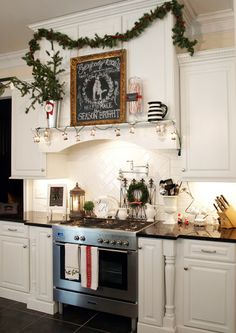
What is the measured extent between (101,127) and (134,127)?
0.38m

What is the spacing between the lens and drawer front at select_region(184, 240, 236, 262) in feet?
8.57

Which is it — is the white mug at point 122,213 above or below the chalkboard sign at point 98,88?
below

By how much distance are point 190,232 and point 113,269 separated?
0.80m

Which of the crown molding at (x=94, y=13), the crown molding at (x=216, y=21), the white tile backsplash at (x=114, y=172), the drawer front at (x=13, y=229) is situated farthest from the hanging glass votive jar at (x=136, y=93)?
the drawer front at (x=13, y=229)

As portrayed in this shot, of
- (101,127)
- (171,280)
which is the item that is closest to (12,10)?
(101,127)

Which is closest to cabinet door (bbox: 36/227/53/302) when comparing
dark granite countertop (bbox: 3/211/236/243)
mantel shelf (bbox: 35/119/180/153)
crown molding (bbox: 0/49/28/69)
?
dark granite countertop (bbox: 3/211/236/243)

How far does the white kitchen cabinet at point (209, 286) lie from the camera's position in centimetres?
262

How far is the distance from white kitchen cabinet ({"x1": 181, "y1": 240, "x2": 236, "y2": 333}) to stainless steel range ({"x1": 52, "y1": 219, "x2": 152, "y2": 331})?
47 cm

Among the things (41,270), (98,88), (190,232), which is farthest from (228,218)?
(41,270)

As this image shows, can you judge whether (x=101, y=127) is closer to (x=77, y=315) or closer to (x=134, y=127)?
(x=134, y=127)

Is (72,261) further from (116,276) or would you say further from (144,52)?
(144,52)

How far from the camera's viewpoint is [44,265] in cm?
335

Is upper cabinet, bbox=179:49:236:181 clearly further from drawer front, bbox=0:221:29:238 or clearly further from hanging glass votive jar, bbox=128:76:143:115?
drawer front, bbox=0:221:29:238

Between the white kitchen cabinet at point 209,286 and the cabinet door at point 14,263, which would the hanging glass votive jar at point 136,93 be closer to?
the white kitchen cabinet at point 209,286
